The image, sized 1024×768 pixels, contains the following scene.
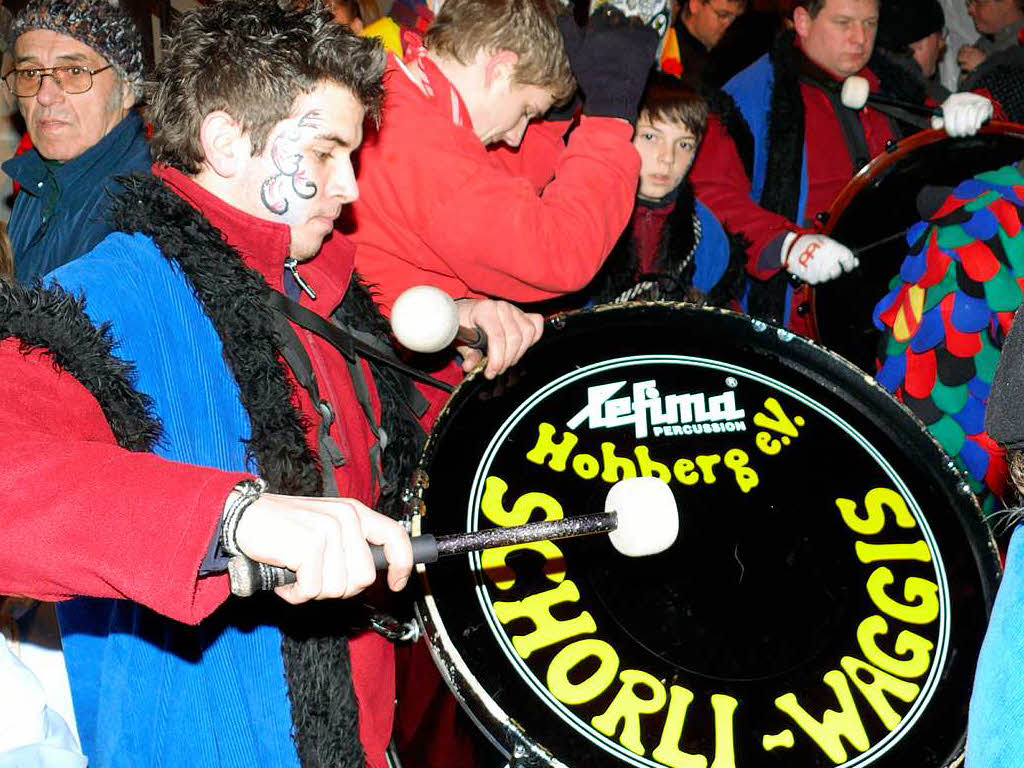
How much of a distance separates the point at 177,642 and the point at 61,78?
5.69ft

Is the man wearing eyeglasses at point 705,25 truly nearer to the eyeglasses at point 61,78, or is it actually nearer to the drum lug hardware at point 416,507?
the eyeglasses at point 61,78

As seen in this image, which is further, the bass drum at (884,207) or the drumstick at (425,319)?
the bass drum at (884,207)

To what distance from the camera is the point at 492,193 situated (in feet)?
7.22

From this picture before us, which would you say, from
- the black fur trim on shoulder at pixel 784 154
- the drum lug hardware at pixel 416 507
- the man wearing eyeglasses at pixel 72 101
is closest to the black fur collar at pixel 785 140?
the black fur trim on shoulder at pixel 784 154

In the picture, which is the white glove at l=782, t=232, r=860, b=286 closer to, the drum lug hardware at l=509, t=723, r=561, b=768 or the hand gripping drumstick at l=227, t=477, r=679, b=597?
the hand gripping drumstick at l=227, t=477, r=679, b=597

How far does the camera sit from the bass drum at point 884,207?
11.0ft

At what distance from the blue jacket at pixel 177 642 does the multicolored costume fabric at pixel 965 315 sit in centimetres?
206

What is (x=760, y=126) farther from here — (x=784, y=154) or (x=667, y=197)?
(x=667, y=197)

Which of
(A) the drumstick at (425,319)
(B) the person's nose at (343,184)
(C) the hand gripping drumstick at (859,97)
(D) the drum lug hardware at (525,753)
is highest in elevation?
(C) the hand gripping drumstick at (859,97)

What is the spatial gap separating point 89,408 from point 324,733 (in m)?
0.56

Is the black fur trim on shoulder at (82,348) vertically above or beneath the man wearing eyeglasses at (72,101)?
beneath

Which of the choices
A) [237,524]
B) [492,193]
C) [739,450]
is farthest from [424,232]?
[237,524]

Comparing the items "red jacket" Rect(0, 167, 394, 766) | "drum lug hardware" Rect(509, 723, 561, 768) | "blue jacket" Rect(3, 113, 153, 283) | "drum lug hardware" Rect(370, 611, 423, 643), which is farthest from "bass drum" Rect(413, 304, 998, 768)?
"blue jacket" Rect(3, 113, 153, 283)

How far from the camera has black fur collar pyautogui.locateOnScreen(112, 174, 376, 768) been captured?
5.45 feet
